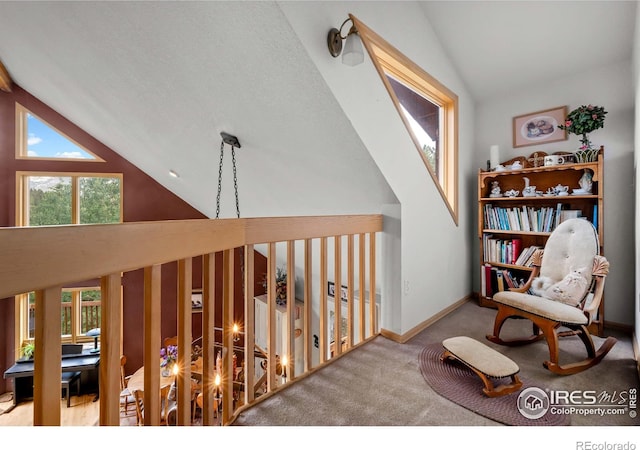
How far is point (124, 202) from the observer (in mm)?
4668

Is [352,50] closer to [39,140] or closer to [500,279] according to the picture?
[500,279]

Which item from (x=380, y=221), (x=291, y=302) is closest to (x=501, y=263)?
(x=380, y=221)

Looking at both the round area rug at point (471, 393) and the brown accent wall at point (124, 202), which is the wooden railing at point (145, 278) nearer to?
the round area rug at point (471, 393)

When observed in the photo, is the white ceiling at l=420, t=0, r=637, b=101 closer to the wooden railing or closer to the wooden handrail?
the wooden railing

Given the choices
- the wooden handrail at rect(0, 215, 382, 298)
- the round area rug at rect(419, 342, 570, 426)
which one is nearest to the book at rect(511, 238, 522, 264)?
the round area rug at rect(419, 342, 570, 426)

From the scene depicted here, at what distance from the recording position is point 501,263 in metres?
2.78

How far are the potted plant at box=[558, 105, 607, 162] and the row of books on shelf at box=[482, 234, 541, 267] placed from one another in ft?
2.82

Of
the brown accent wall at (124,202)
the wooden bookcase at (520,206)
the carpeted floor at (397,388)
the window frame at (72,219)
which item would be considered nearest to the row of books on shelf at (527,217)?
the wooden bookcase at (520,206)

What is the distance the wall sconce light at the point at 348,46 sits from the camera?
141cm

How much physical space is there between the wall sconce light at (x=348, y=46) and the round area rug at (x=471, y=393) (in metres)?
1.77

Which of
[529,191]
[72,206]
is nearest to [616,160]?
[529,191]

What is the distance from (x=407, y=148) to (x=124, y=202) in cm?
462

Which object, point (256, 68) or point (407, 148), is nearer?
point (256, 68)

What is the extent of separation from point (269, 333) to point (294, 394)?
0.34 meters
